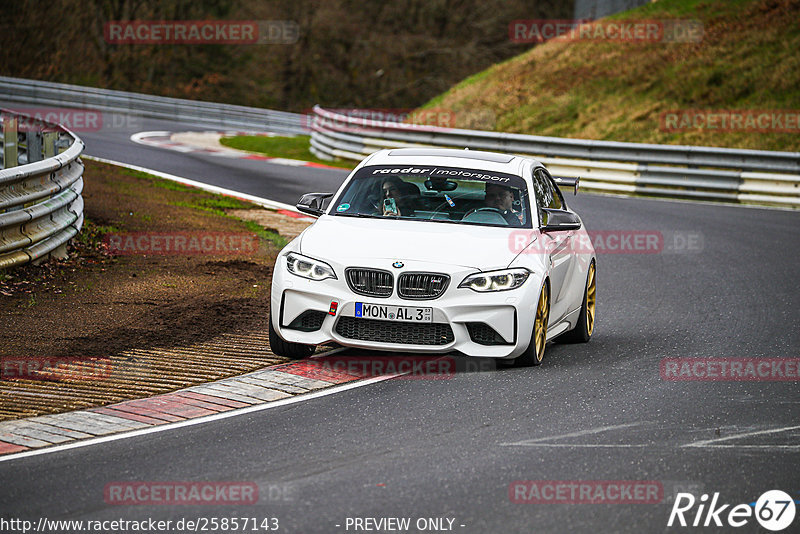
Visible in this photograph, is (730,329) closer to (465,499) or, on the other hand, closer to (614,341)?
(614,341)

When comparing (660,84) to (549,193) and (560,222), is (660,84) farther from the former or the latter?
(560,222)

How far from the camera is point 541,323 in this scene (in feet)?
28.8

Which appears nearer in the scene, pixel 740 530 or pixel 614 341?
pixel 740 530

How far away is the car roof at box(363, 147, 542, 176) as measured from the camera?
9891 millimetres

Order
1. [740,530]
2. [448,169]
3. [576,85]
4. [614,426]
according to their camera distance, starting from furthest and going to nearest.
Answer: [576,85], [448,169], [614,426], [740,530]

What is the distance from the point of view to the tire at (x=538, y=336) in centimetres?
857

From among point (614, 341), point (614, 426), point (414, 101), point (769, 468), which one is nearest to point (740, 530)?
point (769, 468)

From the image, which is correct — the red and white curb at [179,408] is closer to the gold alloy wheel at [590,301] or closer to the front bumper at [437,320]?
the front bumper at [437,320]

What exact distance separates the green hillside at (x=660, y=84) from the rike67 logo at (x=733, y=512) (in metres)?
23.6

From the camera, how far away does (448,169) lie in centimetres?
978

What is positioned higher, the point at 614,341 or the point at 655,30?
the point at 655,30

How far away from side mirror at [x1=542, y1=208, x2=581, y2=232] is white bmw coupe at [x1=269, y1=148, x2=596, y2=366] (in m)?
0.01

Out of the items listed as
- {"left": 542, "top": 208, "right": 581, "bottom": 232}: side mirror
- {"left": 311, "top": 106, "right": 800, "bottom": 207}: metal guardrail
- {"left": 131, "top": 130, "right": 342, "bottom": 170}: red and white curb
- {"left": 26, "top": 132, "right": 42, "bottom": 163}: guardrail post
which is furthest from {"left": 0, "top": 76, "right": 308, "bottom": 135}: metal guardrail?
{"left": 542, "top": 208, "right": 581, "bottom": 232}: side mirror

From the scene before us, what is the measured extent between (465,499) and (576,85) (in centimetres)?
2962
